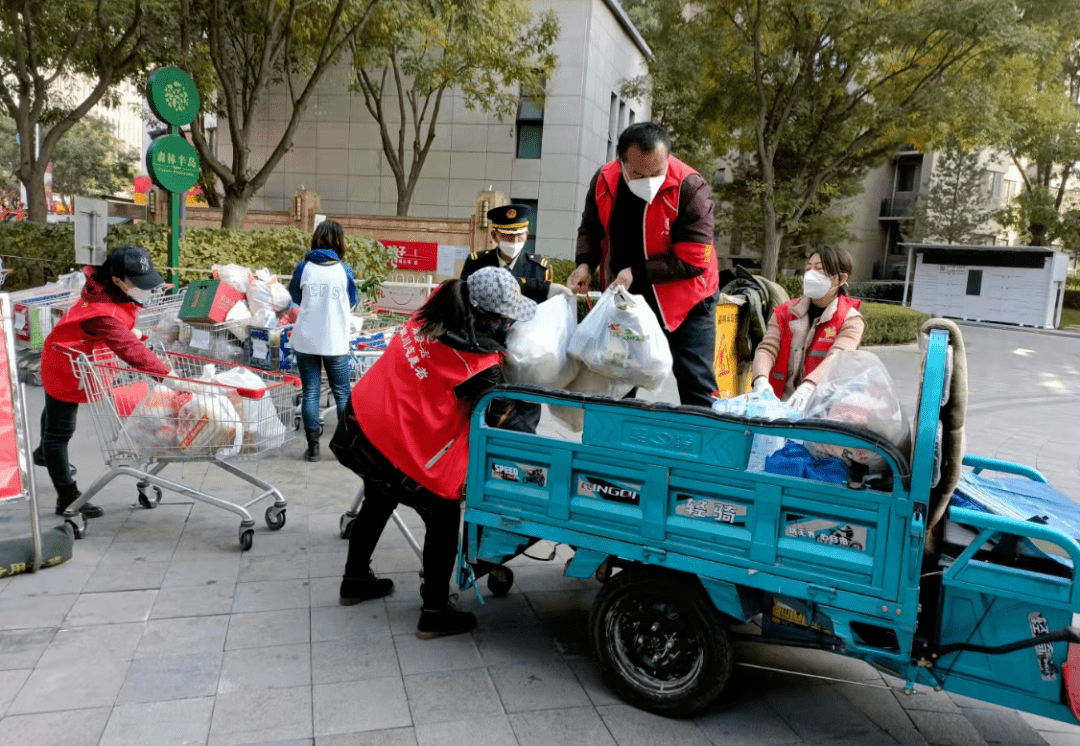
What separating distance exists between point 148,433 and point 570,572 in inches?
99.5

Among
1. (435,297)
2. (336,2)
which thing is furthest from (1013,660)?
(336,2)

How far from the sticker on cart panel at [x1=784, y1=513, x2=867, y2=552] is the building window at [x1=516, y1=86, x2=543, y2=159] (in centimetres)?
2028

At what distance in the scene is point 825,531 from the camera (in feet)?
8.71

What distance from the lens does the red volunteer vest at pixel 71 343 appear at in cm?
445

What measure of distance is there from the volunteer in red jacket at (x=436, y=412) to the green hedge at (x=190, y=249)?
682 cm

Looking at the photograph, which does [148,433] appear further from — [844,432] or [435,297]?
[844,432]

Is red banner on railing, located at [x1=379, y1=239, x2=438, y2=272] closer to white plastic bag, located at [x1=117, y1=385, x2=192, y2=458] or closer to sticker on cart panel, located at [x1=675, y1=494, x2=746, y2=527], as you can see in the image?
white plastic bag, located at [x1=117, y1=385, x2=192, y2=458]

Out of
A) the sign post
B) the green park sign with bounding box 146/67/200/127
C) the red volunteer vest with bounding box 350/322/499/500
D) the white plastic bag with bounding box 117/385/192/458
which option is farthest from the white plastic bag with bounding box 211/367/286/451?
the green park sign with bounding box 146/67/200/127

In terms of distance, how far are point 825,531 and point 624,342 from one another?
1023mm

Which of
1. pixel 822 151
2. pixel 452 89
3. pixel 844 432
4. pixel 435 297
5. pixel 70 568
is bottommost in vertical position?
pixel 70 568

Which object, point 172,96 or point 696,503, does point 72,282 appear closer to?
point 172,96

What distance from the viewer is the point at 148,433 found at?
14.4 feet

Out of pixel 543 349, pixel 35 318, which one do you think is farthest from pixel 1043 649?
pixel 35 318

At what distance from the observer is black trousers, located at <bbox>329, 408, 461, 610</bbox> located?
349 centimetres
